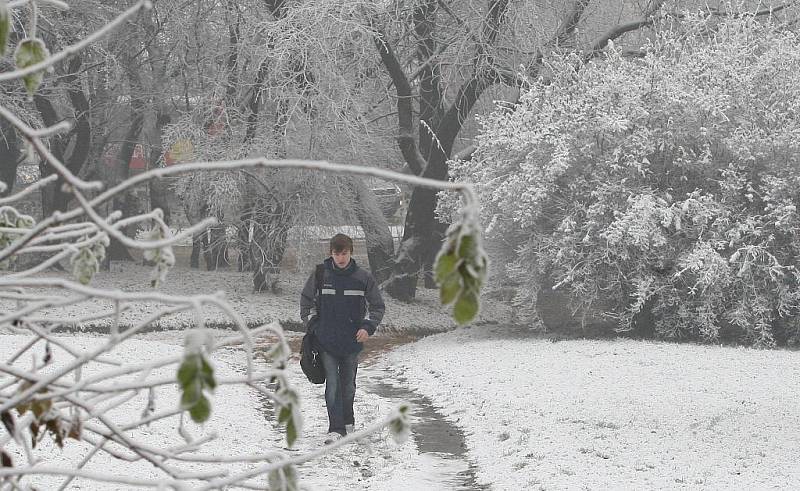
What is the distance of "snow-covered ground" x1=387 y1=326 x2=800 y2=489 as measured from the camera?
8.66 meters

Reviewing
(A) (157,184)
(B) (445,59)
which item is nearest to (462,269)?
(B) (445,59)

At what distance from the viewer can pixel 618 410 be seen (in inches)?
441

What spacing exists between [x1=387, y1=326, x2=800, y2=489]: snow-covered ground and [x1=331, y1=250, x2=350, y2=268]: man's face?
1948 mm

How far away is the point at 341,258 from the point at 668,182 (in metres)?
9.56

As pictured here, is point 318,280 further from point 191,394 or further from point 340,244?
point 191,394

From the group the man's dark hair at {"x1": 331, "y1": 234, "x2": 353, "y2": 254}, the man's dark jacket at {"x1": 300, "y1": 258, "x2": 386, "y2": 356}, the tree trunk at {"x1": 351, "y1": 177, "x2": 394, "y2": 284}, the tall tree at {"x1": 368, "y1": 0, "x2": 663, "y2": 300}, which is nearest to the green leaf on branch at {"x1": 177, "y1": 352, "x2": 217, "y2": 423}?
the man's dark hair at {"x1": 331, "y1": 234, "x2": 353, "y2": 254}

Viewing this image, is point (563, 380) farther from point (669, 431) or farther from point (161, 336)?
point (161, 336)

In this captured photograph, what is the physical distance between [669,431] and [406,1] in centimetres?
1176

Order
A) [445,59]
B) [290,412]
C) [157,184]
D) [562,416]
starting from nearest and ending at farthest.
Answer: [290,412], [562,416], [445,59], [157,184]

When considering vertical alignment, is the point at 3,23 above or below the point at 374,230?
below

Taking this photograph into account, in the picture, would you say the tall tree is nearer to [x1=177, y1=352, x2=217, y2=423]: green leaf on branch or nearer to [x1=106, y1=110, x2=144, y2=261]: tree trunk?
[x1=106, y1=110, x2=144, y2=261]: tree trunk

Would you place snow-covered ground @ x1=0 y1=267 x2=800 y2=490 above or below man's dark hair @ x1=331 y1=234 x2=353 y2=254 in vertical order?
below

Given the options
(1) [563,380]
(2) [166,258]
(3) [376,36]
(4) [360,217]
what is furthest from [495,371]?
(2) [166,258]

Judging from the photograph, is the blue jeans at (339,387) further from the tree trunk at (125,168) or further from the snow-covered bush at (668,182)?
the tree trunk at (125,168)
